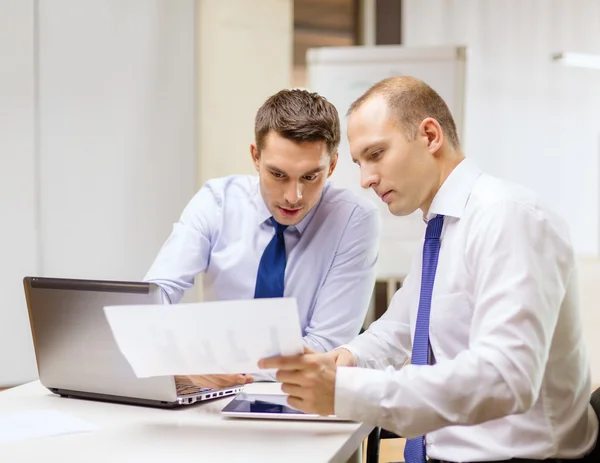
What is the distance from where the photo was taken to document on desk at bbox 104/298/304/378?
1.19 m

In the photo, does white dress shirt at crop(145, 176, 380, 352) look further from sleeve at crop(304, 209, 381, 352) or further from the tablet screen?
the tablet screen

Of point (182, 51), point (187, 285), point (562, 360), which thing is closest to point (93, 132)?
point (182, 51)

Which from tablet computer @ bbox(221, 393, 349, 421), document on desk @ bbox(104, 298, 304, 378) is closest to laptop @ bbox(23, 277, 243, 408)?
tablet computer @ bbox(221, 393, 349, 421)

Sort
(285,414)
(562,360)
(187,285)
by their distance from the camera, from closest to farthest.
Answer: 1. (562,360)
2. (285,414)
3. (187,285)

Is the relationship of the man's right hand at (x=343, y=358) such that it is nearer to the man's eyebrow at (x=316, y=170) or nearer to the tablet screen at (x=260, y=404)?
the tablet screen at (x=260, y=404)

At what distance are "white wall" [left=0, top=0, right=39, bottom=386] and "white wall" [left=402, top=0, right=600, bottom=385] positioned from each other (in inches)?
103

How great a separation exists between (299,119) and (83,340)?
0.85m

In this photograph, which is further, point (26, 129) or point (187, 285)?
point (26, 129)

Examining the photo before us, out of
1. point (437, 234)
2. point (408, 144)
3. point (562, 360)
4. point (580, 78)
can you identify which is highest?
point (580, 78)

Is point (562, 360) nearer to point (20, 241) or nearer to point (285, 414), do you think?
point (285, 414)

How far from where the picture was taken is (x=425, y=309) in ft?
4.89

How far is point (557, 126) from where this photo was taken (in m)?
5.53

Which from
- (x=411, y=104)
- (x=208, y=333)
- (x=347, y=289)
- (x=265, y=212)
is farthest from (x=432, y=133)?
(x=265, y=212)

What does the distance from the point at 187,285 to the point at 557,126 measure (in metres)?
4.12
